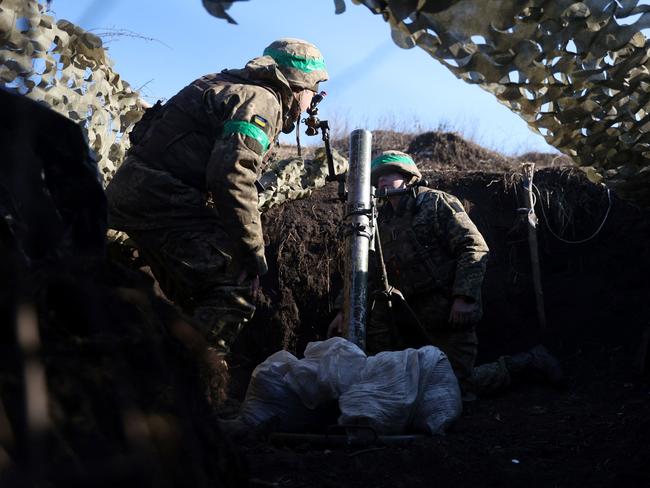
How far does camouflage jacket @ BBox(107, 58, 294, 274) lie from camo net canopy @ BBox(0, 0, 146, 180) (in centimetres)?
70

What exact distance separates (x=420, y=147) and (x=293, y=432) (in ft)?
19.8

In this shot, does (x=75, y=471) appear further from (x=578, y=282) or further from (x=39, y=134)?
(x=578, y=282)

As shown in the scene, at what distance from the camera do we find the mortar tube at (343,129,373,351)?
521 cm

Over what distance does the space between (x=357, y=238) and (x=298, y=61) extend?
1.20 m

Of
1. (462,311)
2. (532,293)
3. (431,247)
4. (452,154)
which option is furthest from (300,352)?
(452,154)

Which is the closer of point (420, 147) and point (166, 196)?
point (166, 196)

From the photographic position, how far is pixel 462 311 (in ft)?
19.7

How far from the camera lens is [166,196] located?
4586 millimetres

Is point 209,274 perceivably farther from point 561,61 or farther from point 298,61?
point 561,61

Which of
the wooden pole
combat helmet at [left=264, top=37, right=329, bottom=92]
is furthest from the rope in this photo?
combat helmet at [left=264, top=37, right=329, bottom=92]

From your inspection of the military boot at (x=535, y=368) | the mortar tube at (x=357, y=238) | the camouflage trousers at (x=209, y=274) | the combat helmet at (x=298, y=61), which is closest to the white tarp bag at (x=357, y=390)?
the camouflage trousers at (x=209, y=274)

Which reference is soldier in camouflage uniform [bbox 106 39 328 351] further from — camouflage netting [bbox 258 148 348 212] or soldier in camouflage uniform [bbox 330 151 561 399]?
camouflage netting [bbox 258 148 348 212]

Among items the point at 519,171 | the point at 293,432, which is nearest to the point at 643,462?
the point at 293,432

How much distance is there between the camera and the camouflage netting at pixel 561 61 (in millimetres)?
3385
